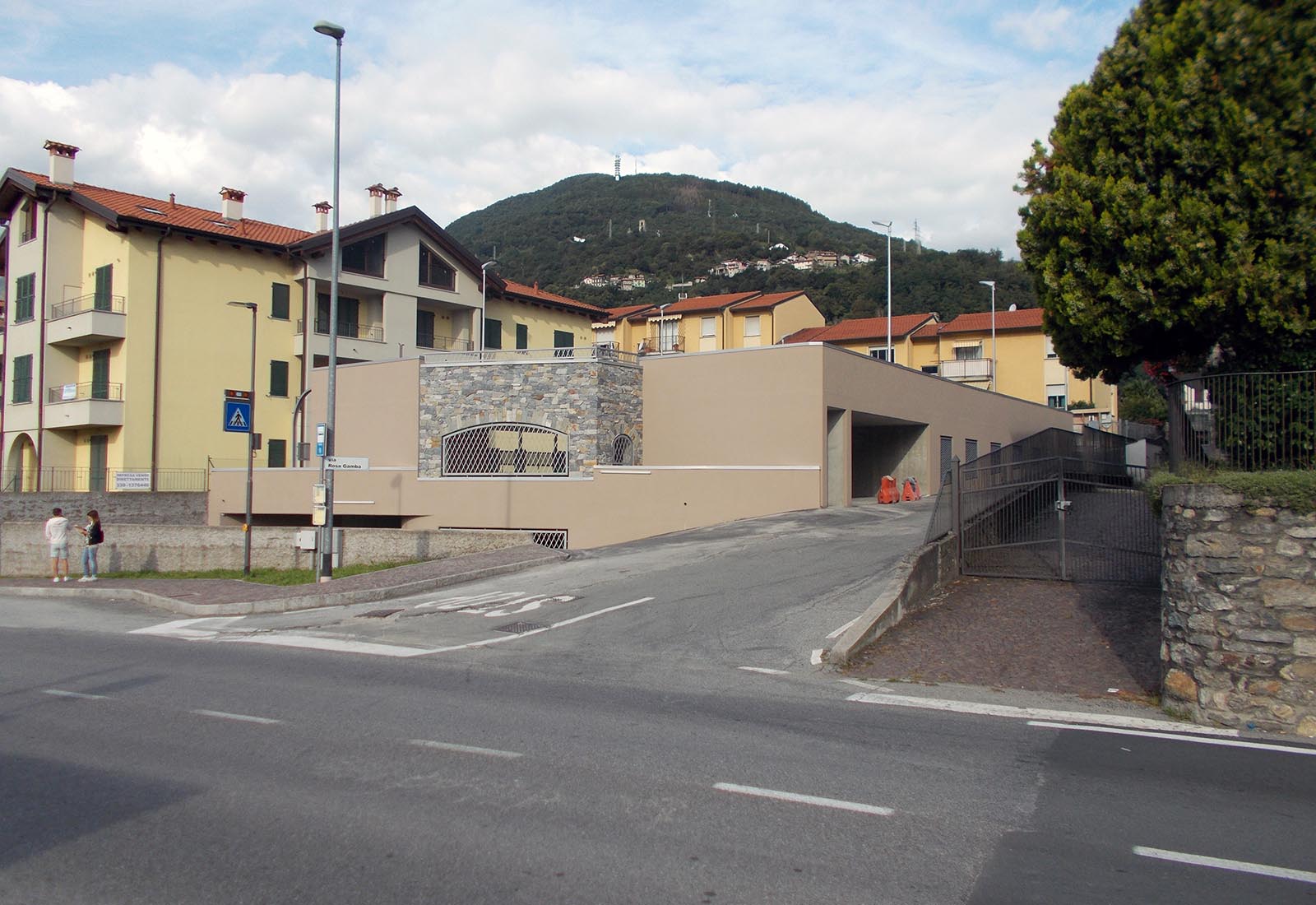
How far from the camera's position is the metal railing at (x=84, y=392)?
36.6 meters

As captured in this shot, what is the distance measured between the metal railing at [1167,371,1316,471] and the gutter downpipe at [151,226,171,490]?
35119 mm

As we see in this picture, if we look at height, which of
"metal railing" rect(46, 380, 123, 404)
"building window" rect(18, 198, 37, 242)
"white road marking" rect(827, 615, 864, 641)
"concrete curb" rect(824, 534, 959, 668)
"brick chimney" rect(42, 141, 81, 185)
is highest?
"brick chimney" rect(42, 141, 81, 185)

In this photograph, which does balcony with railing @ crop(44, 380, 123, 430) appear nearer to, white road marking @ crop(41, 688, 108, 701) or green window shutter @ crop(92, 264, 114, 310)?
green window shutter @ crop(92, 264, 114, 310)

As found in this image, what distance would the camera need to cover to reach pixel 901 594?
12.7 m

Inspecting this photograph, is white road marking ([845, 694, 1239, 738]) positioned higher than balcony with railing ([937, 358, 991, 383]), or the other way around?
balcony with railing ([937, 358, 991, 383])

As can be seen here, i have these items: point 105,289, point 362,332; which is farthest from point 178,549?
point 362,332

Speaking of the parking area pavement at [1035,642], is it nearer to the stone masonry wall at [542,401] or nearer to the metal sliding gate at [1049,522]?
the metal sliding gate at [1049,522]

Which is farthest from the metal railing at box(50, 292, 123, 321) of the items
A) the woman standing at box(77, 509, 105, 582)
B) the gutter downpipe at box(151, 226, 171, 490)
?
the woman standing at box(77, 509, 105, 582)

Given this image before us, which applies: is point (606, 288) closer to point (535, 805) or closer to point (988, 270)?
point (988, 270)

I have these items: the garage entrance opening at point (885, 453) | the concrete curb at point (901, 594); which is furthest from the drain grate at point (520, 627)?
the garage entrance opening at point (885, 453)

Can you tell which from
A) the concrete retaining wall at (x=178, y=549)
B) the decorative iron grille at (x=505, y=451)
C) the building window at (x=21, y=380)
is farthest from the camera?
the building window at (x=21, y=380)

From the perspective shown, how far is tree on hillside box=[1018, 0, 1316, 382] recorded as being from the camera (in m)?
10.4

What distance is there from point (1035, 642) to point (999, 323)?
2023 inches

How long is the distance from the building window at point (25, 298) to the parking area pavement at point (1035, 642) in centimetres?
3960
